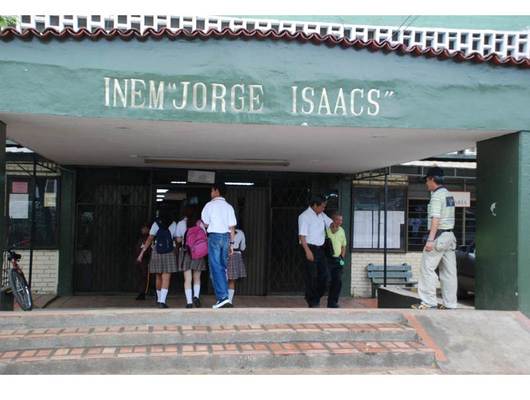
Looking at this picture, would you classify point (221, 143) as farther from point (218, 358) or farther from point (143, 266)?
point (143, 266)

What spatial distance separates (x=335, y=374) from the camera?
5152mm

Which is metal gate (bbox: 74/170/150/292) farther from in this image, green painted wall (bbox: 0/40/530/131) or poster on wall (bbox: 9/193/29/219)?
green painted wall (bbox: 0/40/530/131)

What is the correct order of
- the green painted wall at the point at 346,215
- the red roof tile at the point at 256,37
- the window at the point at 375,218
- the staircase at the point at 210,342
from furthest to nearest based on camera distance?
the window at the point at 375,218 < the green painted wall at the point at 346,215 < the red roof tile at the point at 256,37 < the staircase at the point at 210,342

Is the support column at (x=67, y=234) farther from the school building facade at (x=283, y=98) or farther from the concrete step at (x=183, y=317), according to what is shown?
the concrete step at (x=183, y=317)

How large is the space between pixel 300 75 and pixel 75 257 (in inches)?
247

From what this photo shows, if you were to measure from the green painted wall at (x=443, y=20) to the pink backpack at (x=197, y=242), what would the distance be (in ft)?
16.6

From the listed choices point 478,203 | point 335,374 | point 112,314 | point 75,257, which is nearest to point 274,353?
point 335,374

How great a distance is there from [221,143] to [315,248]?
193 cm

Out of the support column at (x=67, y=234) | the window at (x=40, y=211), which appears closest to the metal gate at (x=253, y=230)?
the support column at (x=67, y=234)

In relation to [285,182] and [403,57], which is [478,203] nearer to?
[403,57]

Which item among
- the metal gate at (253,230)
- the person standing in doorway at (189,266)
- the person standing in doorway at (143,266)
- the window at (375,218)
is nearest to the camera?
the person standing in doorway at (189,266)

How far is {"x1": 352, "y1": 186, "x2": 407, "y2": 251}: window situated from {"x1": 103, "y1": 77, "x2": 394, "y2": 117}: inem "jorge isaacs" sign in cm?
518

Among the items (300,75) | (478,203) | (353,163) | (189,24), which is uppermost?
(189,24)

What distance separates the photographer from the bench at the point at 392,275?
37.1 feet
